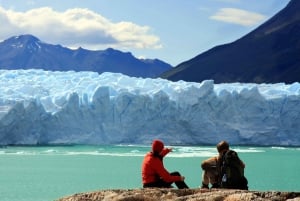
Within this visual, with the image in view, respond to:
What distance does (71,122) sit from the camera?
27109 mm

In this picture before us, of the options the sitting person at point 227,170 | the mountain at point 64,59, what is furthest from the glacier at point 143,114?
the mountain at point 64,59

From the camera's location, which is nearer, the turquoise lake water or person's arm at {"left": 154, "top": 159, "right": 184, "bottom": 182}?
person's arm at {"left": 154, "top": 159, "right": 184, "bottom": 182}

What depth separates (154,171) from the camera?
14.6ft

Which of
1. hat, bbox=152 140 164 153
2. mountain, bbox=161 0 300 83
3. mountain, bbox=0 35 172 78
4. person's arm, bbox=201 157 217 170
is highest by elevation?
mountain, bbox=0 35 172 78

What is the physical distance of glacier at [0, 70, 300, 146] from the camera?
2653 centimetres

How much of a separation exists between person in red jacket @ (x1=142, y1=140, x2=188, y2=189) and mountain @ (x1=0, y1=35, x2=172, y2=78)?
4827 inches

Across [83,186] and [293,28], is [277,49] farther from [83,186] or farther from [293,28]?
[83,186]

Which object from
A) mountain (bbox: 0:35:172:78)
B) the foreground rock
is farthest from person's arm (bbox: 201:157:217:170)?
mountain (bbox: 0:35:172:78)

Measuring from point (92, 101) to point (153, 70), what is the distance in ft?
366

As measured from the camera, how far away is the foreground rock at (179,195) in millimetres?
3176

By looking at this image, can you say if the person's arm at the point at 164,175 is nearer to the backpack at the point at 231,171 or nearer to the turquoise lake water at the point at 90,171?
the backpack at the point at 231,171

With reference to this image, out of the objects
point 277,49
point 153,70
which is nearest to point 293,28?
point 277,49

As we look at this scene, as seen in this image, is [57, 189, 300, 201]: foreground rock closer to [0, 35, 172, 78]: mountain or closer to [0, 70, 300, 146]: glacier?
[0, 70, 300, 146]: glacier

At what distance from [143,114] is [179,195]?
24.1 m
